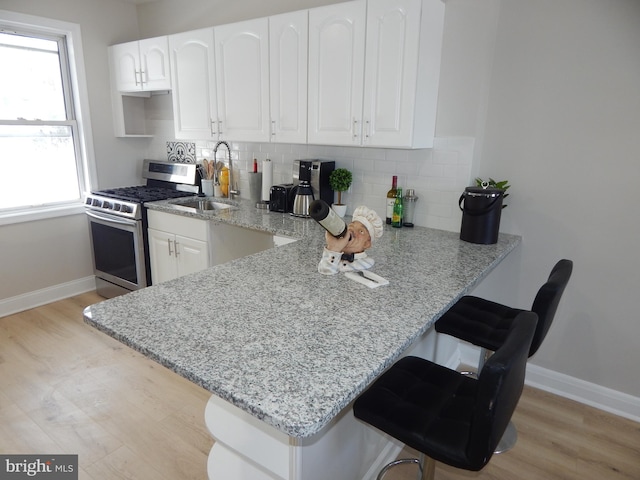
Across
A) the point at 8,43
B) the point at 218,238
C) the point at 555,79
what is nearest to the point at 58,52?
the point at 8,43

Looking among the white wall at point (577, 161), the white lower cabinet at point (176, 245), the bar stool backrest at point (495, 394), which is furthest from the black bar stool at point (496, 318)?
the white lower cabinet at point (176, 245)

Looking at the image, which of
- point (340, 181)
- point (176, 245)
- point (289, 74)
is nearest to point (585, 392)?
point (340, 181)

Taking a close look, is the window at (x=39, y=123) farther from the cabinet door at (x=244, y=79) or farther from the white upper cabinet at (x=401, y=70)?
the white upper cabinet at (x=401, y=70)

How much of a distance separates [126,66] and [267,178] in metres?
1.75

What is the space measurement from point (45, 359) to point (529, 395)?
3.11 metres

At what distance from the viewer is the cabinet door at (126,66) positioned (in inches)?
136

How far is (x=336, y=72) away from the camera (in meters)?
2.38

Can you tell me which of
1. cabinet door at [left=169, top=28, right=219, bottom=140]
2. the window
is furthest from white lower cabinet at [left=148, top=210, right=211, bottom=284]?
the window

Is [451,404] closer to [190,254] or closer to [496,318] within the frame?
[496,318]

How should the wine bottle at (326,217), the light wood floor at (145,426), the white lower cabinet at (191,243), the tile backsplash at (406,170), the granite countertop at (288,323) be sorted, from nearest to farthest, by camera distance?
the granite countertop at (288,323) < the wine bottle at (326,217) < the light wood floor at (145,426) < the tile backsplash at (406,170) < the white lower cabinet at (191,243)

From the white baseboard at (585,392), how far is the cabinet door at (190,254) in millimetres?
2307

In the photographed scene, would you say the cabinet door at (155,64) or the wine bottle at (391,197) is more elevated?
the cabinet door at (155,64)

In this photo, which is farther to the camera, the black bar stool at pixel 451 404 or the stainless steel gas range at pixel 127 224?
the stainless steel gas range at pixel 127 224

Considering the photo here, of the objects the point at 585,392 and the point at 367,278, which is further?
the point at 585,392
